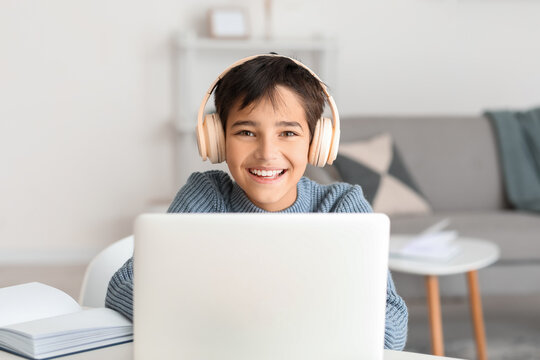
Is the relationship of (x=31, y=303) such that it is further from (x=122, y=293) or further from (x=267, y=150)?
(x=267, y=150)

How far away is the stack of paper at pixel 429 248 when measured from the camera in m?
2.24

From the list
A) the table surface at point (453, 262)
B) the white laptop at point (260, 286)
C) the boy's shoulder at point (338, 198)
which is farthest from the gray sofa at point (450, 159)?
the white laptop at point (260, 286)

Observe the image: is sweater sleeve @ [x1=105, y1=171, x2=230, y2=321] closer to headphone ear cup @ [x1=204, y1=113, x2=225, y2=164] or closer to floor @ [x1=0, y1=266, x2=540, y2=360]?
headphone ear cup @ [x1=204, y1=113, x2=225, y2=164]

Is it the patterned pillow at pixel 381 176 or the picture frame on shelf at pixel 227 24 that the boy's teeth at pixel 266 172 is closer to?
the patterned pillow at pixel 381 176

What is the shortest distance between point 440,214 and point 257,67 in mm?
2151

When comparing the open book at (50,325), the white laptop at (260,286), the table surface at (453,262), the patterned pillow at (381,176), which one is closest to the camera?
the white laptop at (260,286)

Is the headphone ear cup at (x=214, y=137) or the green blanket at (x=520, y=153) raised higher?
the headphone ear cup at (x=214, y=137)

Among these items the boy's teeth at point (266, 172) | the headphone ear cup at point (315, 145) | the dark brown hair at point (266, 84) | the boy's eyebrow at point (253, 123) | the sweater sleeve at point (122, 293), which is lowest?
the sweater sleeve at point (122, 293)

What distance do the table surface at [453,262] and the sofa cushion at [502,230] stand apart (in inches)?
11.9

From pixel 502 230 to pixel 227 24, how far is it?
1.86 meters

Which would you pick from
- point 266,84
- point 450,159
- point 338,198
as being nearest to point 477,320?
point 450,159

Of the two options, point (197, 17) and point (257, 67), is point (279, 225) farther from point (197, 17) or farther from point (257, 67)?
point (197, 17)

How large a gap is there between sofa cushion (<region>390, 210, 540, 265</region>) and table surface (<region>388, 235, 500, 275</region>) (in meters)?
0.30

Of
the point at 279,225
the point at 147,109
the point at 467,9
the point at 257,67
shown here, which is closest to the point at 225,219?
the point at 279,225
